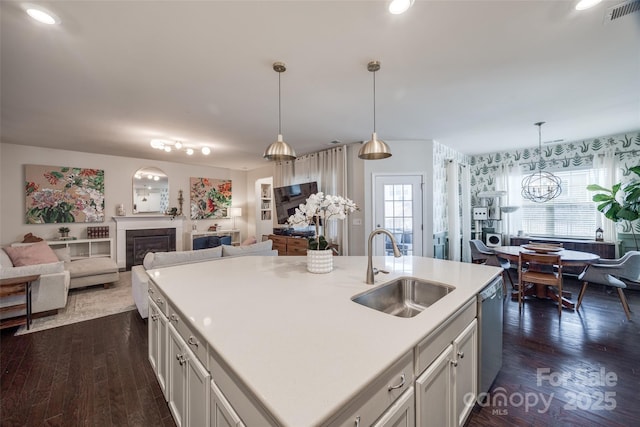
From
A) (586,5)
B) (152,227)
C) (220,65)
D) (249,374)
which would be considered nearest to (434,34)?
(586,5)

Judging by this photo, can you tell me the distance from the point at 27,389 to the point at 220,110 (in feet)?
10.3

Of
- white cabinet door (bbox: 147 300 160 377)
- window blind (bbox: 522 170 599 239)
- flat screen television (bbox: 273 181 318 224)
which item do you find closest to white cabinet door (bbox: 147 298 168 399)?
white cabinet door (bbox: 147 300 160 377)

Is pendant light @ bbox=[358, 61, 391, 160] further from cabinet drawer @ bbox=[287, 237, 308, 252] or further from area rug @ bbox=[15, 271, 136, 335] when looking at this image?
area rug @ bbox=[15, 271, 136, 335]

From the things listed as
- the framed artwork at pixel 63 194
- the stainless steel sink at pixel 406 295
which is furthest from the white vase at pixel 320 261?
the framed artwork at pixel 63 194

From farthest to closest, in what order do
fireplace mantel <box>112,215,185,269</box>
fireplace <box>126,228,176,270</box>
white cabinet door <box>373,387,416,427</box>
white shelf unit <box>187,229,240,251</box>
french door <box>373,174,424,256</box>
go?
1. white shelf unit <box>187,229,240,251</box>
2. fireplace <box>126,228,176,270</box>
3. fireplace mantel <box>112,215,185,269</box>
4. french door <box>373,174,424,256</box>
5. white cabinet door <box>373,387,416,427</box>

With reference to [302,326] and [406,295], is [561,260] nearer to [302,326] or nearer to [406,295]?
[406,295]

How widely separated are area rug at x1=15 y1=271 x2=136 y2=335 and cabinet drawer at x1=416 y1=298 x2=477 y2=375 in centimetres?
400

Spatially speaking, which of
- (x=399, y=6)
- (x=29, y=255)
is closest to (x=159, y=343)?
(x=399, y=6)

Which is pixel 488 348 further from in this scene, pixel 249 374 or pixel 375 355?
pixel 249 374

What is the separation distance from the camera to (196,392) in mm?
1211

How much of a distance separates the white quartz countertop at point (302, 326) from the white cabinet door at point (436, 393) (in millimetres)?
213

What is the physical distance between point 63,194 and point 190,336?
6270mm

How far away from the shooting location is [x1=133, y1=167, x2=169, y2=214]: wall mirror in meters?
6.19

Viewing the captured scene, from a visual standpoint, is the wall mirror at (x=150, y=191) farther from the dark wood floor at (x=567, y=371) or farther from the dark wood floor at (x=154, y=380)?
the dark wood floor at (x=567, y=371)
